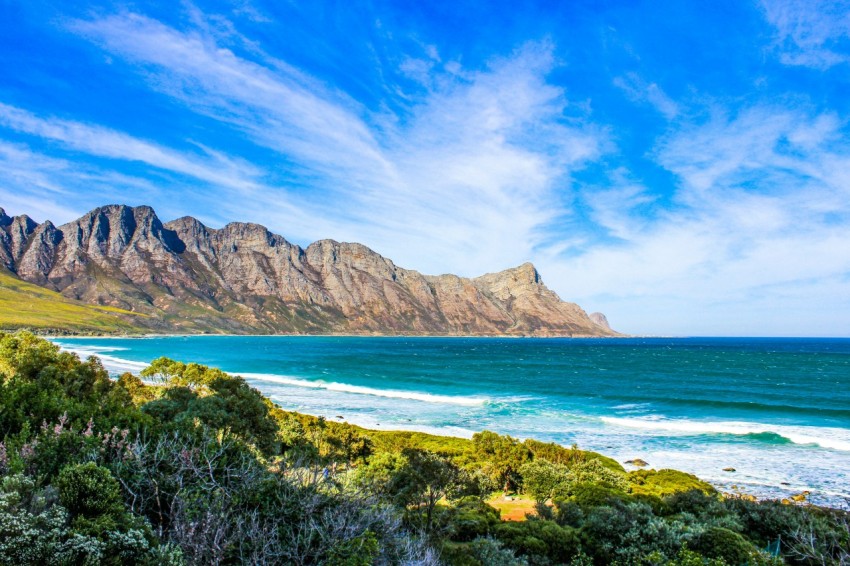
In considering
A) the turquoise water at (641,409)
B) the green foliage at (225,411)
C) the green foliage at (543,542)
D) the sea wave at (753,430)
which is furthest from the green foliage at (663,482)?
the green foliage at (225,411)

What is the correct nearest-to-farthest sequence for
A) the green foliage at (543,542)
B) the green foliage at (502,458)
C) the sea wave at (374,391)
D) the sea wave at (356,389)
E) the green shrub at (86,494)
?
the green shrub at (86,494)
the green foliage at (543,542)
the green foliage at (502,458)
the sea wave at (374,391)
the sea wave at (356,389)

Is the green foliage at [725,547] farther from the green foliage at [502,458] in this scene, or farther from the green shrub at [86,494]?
the green foliage at [502,458]

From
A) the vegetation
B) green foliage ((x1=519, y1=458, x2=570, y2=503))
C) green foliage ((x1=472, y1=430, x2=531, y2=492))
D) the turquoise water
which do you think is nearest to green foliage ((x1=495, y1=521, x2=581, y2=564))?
the vegetation

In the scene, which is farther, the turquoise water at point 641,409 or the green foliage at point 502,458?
the turquoise water at point 641,409

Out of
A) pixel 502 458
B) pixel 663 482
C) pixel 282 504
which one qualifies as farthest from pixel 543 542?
pixel 663 482

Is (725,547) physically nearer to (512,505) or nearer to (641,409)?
(512,505)

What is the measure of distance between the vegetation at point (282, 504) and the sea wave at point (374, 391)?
29.7 metres

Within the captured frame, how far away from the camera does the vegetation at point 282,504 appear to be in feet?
19.1

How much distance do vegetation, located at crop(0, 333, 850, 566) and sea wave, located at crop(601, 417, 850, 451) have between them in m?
18.2

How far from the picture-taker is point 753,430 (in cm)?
3962

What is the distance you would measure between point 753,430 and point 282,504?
4560 centimetres

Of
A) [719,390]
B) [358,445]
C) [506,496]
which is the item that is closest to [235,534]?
[506,496]

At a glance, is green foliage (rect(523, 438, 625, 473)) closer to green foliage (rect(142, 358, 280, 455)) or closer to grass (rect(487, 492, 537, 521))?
grass (rect(487, 492, 537, 521))

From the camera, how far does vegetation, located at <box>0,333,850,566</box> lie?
5809mm
